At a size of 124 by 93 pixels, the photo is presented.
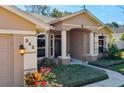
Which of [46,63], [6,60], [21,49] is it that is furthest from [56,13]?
[6,60]

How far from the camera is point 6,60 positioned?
8953 mm

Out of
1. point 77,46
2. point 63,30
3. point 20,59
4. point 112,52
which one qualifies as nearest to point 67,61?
point 63,30

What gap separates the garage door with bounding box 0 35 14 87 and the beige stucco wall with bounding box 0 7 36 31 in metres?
0.47

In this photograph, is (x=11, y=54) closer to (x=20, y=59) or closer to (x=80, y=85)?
(x=20, y=59)

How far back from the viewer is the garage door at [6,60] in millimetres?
8820

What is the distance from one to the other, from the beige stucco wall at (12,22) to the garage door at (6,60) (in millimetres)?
467

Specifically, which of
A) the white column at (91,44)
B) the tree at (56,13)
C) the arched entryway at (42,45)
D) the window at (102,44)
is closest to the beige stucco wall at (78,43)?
the white column at (91,44)

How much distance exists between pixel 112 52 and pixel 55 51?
5.46 meters

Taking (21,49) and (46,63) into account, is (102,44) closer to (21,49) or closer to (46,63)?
(46,63)

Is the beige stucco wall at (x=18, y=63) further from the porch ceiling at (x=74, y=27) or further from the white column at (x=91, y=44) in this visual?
the white column at (x=91, y=44)

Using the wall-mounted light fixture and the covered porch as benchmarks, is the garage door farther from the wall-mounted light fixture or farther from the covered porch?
the covered porch

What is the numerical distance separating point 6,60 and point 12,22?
166 cm

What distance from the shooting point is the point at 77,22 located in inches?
699

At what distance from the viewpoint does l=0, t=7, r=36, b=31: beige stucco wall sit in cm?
867
